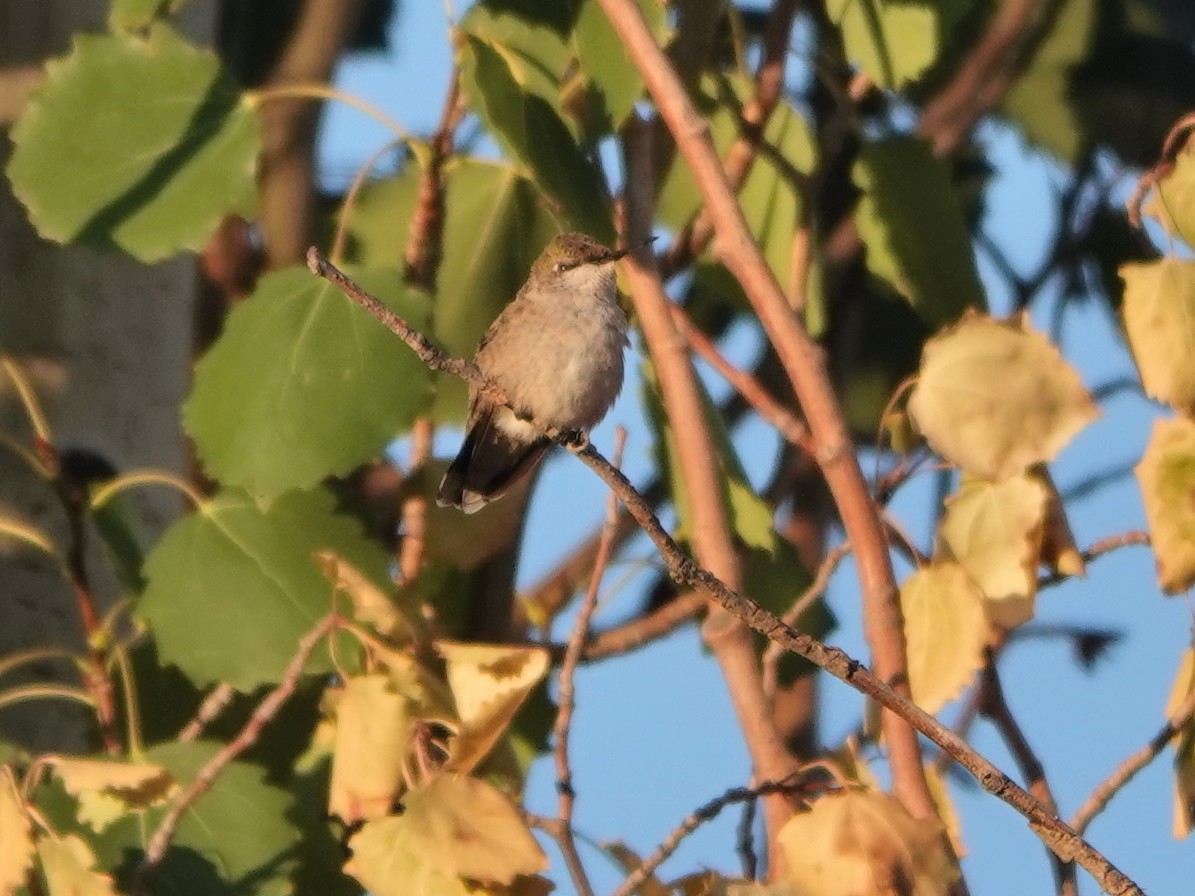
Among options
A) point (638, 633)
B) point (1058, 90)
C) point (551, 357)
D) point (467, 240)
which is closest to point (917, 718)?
point (638, 633)

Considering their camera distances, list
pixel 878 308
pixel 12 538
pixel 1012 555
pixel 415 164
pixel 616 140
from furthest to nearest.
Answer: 1. pixel 878 308
2. pixel 415 164
3. pixel 616 140
4. pixel 12 538
5. pixel 1012 555

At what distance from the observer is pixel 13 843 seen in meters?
2.14

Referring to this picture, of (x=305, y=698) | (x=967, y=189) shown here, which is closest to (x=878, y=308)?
(x=967, y=189)

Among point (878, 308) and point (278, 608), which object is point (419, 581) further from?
point (878, 308)

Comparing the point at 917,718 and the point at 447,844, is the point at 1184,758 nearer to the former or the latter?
the point at 917,718

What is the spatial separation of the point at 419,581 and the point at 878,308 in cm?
188

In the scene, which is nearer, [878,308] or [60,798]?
[60,798]

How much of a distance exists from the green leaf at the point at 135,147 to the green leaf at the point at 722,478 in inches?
27.0

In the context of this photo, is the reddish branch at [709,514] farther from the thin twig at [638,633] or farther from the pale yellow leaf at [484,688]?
the thin twig at [638,633]

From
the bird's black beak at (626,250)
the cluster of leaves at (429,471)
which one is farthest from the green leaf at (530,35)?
the bird's black beak at (626,250)

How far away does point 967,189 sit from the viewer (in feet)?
15.7

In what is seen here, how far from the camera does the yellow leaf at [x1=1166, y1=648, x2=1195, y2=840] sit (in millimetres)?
2395

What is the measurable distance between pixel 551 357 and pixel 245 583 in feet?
3.35

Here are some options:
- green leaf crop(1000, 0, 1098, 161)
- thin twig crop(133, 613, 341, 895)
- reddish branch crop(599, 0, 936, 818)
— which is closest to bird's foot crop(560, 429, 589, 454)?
reddish branch crop(599, 0, 936, 818)
